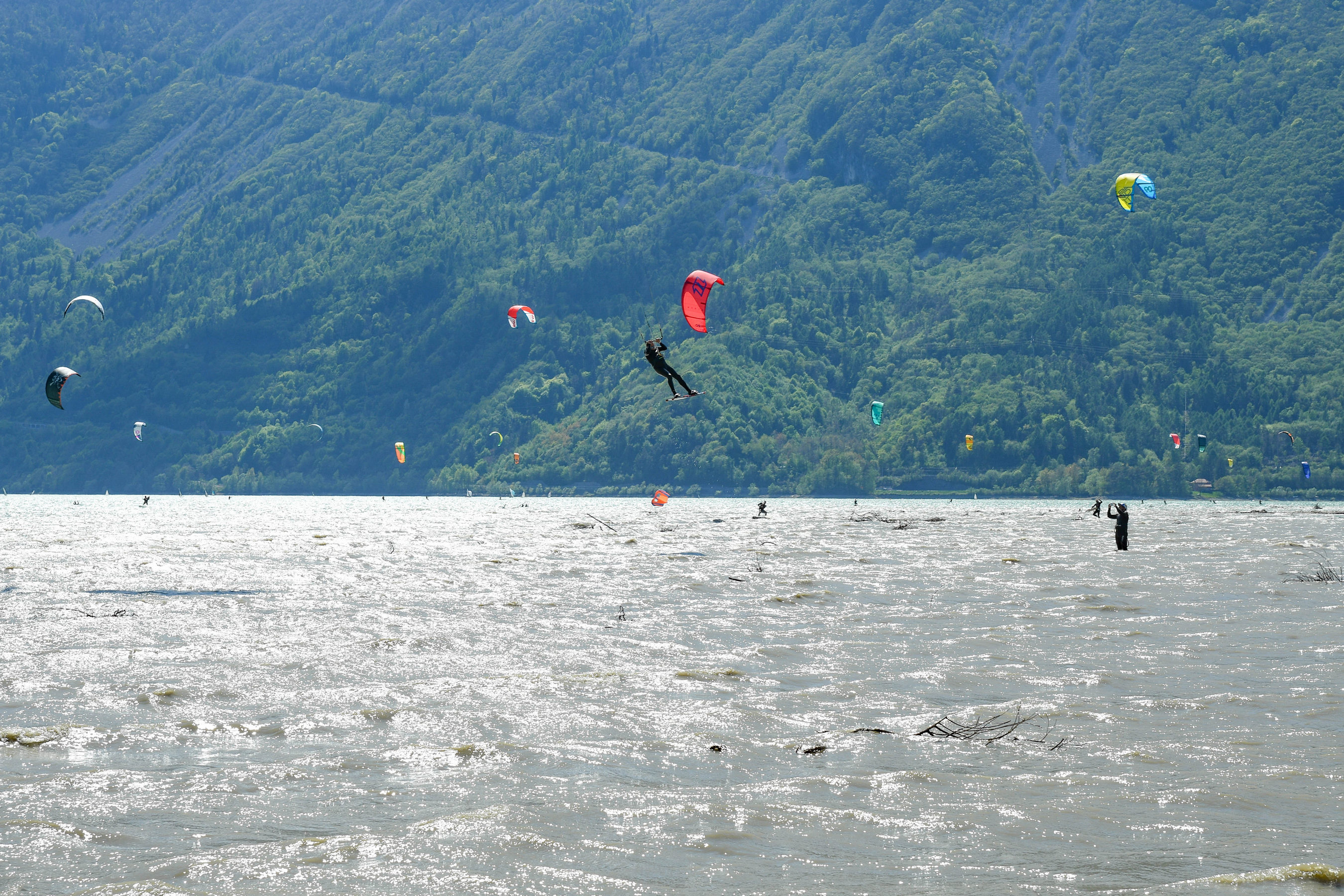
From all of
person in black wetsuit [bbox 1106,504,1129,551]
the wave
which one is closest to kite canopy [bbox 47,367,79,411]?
person in black wetsuit [bbox 1106,504,1129,551]

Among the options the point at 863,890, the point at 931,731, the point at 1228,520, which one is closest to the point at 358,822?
the point at 863,890

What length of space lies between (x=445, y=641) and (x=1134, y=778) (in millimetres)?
11360

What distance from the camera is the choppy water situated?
850cm

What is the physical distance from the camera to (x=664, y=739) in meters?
12.5

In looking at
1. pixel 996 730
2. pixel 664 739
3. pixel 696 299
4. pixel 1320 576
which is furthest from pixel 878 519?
pixel 664 739

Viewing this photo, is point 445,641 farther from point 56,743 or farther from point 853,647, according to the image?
point 56,743

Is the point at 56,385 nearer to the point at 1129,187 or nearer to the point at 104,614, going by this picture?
the point at 104,614

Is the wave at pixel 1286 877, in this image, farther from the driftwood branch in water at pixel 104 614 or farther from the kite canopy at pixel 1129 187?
the kite canopy at pixel 1129 187

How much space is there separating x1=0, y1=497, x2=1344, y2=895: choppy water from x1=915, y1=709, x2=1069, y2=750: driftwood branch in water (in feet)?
0.66

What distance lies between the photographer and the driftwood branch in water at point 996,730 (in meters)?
12.2

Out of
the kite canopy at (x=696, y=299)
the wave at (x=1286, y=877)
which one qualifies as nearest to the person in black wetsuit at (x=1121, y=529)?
the kite canopy at (x=696, y=299)

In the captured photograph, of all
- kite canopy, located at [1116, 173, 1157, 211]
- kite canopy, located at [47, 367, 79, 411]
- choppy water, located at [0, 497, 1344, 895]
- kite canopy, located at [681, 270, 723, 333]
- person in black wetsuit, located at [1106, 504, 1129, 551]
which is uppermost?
kite canopy, located at [1116, 173, 1157, 211]

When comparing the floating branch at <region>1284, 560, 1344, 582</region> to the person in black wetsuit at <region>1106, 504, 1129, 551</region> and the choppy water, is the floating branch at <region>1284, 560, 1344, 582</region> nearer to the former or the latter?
the choppy water

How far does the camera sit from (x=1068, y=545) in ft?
158
